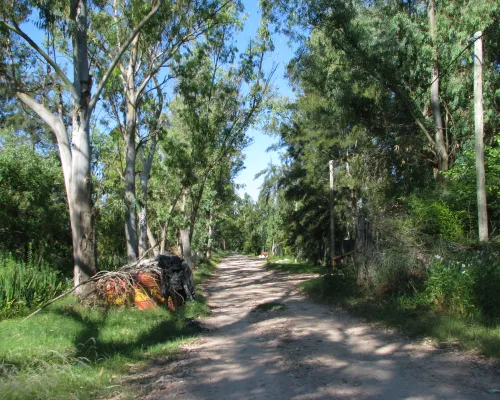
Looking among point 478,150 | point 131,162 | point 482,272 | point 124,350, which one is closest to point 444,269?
point 482,272

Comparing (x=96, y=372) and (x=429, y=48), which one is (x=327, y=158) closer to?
(x=429, y=48)

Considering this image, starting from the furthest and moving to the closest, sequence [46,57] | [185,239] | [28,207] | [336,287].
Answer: [185,239] → [28,207] → [336,287] → [46,57]

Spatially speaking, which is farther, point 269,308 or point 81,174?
point 269,308

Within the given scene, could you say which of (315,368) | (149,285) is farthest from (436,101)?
(315,368)

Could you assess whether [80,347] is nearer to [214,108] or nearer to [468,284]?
[468,284]

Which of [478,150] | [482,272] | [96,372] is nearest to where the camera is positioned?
[96,372]

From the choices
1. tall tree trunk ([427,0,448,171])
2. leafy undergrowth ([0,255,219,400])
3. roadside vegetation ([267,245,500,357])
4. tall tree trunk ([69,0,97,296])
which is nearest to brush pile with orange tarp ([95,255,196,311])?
leafy undergrowth ([0,255,219,400])

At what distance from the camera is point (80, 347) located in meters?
7.61

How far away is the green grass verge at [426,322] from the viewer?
279 inches

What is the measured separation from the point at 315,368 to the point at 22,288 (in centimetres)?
682

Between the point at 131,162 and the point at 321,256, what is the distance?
640 inches

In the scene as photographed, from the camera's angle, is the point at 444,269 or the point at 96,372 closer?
the point at 96,372

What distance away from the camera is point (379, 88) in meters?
17.4

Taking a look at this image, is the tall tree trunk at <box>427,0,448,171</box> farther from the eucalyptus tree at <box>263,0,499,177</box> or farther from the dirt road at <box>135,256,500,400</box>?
the dirt road at <box>135,256,500,400</box>
